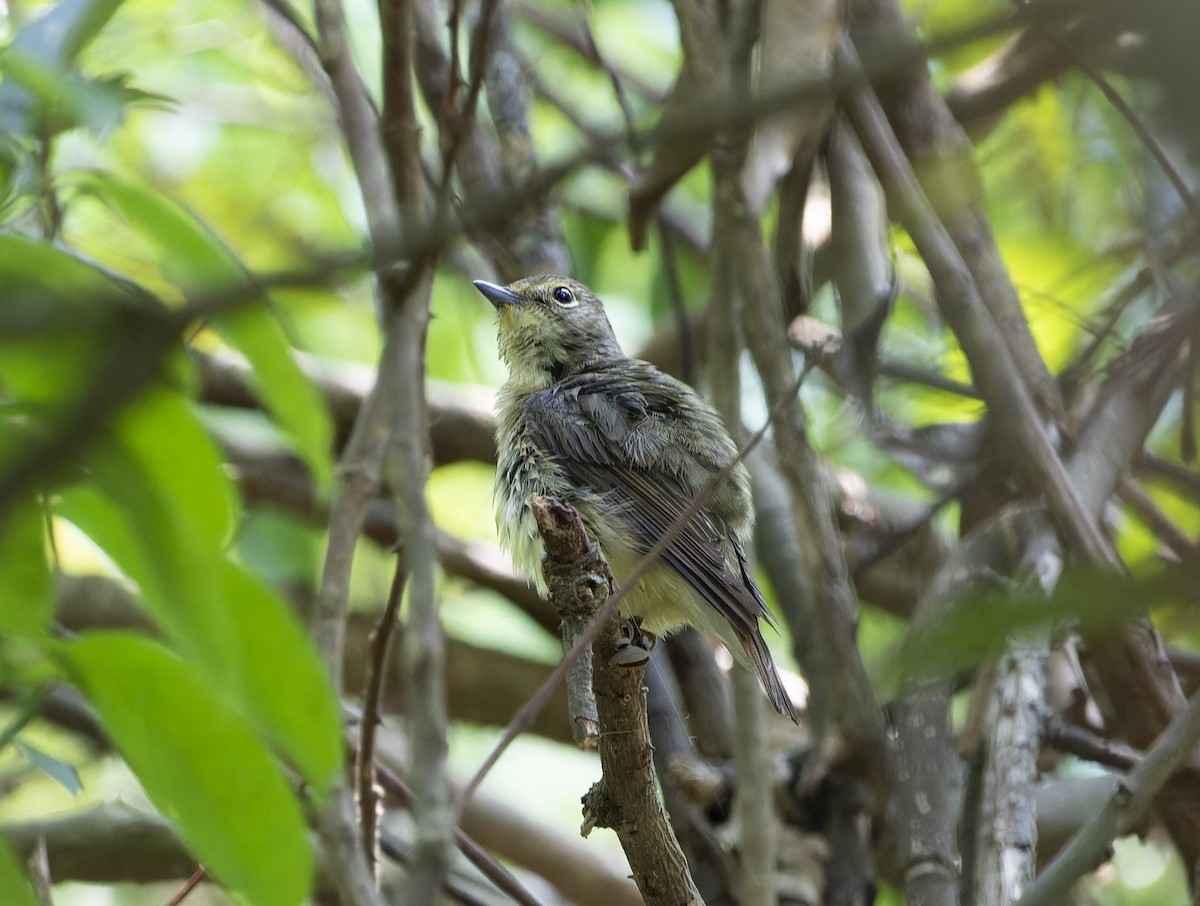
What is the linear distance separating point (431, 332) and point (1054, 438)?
346cm

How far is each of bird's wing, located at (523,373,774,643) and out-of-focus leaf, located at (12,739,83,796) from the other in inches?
63.5

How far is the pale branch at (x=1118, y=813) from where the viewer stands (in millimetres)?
1855

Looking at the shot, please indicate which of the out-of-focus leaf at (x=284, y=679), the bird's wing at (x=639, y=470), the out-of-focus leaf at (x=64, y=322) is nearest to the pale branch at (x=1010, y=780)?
the bird's wing at (x=639, y=470)

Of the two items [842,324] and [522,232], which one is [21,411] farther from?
[522,232]

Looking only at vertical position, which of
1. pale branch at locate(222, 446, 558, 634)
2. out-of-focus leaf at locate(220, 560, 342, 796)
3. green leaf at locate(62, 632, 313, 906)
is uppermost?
pale branch at locate(222, 446, 558, 634)

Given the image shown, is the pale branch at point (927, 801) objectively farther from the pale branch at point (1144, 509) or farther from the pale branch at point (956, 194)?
the pale branch at point (1144, 509)

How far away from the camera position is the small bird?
373 centimetres

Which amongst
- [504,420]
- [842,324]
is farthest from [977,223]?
[504,420]

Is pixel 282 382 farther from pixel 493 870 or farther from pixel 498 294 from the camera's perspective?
pixel 498 294

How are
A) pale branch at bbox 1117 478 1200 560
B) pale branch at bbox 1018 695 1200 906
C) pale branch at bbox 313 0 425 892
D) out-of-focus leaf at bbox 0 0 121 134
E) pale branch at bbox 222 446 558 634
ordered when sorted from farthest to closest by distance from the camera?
1. pale branch at bbox 222 446 558 634
2. pale branch at bbox 1117 478 1200 560
3. pale branch at bbox 313 0 425 892
4. out-of-focus leaf at bbox 0 0 121 134
5. pale branch at bbox 1018 695 1200 906

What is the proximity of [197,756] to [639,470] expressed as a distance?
2.47m

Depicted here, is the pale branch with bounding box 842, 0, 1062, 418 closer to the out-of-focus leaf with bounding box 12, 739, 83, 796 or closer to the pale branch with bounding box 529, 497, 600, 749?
the pale branch with bounding box 529, 497, 600, 749

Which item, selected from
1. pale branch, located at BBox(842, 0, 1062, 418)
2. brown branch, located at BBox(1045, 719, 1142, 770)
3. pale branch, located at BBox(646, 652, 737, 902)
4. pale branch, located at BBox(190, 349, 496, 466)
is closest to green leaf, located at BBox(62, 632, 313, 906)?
pale branch, located at BBox(646, 652, 737, 902)

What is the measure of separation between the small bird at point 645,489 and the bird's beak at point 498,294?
1.59 feet
